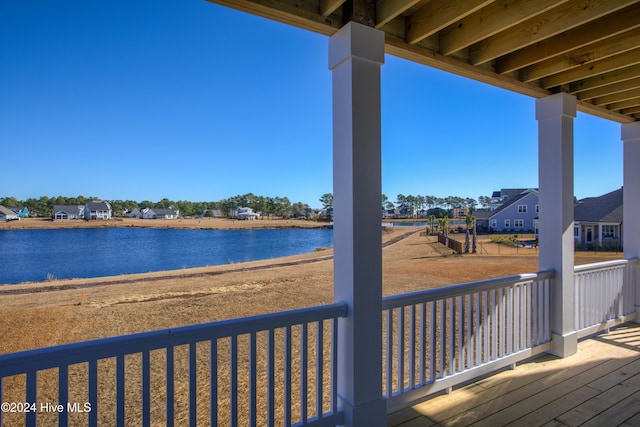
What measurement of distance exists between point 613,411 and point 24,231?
2709 cm

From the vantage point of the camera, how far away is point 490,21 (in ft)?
6.12

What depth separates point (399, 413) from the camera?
2.02 metres

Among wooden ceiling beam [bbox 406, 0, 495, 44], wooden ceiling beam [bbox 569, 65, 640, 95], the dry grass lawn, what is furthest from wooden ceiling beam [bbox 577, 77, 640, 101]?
the dry grass lawn

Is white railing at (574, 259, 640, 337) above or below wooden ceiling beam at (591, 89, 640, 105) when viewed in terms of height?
below

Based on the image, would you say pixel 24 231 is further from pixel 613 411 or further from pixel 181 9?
pixel 613 411

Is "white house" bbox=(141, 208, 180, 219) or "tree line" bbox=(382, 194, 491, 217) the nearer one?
"tree line" bbox=(382, 194, 491, 217)

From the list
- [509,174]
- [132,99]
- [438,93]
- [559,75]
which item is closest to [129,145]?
[132,99]

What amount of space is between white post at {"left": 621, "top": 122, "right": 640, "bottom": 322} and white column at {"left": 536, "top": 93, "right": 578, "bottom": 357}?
1.47 metres

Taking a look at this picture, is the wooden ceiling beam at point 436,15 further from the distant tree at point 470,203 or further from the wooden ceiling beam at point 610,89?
the distant tree at point 470,203

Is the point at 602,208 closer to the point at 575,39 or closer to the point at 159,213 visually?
the point at 575,39

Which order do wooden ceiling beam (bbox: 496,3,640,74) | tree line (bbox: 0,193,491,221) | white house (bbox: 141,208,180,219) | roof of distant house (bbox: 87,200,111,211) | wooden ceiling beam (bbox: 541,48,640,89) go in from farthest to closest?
white house (bbox: 141,208,180,219), roof of distant house (bbox: 87,200,111,211), tree line (bbox: 0,193,491,221), wooden ceiling beam (bbox: 541,48,640,89), wooden ceiling beam (bbox: 496,3,640,74)

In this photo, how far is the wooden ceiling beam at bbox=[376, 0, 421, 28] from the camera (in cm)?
165

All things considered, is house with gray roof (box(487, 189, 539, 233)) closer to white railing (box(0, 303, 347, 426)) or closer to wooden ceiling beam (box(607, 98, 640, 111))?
wooden ceiling beam (box(607, 98, 640, 111))

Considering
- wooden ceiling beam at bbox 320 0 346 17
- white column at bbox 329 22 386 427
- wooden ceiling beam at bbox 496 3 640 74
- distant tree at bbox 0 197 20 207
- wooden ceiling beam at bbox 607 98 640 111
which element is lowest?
white column at bbox 329 22 386 427
